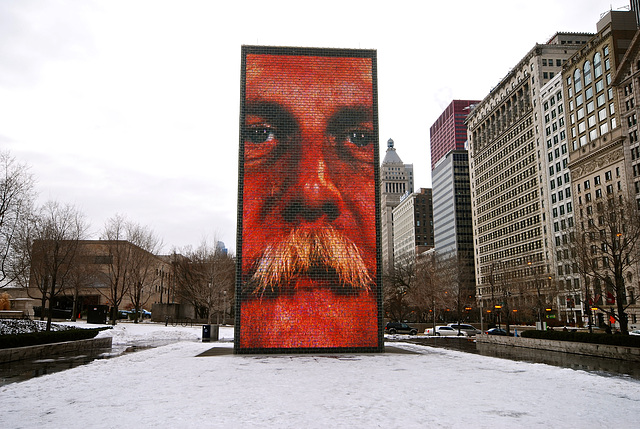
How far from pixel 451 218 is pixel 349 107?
142 metres

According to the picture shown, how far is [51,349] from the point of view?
976 inches

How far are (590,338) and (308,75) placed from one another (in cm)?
2366

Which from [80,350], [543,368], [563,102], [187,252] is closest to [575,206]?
[563,102]

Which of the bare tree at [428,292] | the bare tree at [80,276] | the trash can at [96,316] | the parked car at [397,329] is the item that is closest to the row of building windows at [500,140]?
the bare tree at [428,292]

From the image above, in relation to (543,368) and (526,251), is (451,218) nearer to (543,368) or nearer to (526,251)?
(526,251)

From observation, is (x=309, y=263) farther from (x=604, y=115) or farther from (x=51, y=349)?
(x=604, y=115)

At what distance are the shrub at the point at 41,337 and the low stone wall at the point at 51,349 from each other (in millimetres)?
293

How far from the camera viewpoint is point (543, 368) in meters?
19.2

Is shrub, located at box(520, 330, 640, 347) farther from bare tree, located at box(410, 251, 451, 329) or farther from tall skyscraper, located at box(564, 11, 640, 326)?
tall skyscraper, located at box(564, 11, 640, 326)

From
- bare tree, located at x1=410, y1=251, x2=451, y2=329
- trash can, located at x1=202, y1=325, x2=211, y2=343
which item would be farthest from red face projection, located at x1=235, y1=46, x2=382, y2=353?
bare tree, located at x1=410, y1=251, x2=451, y2=329

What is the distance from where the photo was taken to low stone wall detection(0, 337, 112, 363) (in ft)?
70.0

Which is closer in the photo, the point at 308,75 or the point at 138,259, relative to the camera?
the point at 308,75

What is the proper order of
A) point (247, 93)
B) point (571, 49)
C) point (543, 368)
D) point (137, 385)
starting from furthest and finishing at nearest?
1. point (571, 49)
2. point (247, 93)
3. point (543, 368)
4. point (137, 385)

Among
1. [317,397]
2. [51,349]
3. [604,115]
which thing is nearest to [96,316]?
[51,349]
